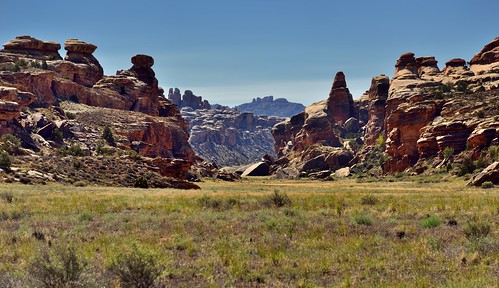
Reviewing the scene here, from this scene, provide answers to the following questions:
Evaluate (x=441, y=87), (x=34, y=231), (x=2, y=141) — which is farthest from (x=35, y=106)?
(x=441, y=87)

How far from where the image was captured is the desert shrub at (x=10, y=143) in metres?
46.0

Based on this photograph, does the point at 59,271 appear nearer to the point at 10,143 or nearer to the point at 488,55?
the point at 10,143

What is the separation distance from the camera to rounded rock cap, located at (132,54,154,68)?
109 m

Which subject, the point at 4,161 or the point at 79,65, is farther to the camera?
the point at 79,65

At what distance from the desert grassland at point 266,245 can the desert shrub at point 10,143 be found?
102ft

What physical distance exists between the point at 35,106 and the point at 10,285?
74.0m

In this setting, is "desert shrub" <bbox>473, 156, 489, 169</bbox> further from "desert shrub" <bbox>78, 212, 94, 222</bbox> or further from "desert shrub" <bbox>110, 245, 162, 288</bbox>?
"desert shrub" <bbox>110, 245, 162, 288</bbox>

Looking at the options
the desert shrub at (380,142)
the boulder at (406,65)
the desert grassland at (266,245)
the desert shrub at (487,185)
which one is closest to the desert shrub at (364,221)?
the desert grassland at (266,245)

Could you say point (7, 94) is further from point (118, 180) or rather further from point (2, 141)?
point (118, 180)

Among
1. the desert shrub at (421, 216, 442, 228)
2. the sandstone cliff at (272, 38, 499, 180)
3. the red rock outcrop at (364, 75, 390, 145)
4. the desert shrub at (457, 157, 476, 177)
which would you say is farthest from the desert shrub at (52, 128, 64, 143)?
the red rock outcrop at (364, 75, 390, 145)

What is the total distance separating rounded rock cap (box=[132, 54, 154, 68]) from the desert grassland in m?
95.3

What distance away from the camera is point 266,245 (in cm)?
1175

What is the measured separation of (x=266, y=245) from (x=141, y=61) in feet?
347

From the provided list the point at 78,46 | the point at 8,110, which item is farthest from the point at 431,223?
the point at 78,46
